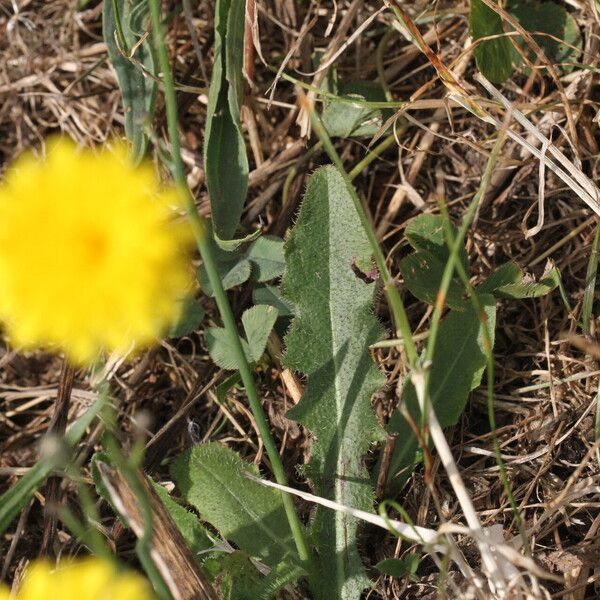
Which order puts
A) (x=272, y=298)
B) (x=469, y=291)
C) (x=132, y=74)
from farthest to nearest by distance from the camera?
(x=132, y=74) → (x=272, y=298) → (x=469, y=291)

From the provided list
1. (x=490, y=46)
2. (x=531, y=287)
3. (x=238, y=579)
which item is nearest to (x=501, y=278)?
(x=531, y=287)

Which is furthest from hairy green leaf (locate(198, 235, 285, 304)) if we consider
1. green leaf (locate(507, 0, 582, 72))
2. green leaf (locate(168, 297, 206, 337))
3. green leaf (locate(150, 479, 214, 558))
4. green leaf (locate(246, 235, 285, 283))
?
green leaf (locate(507, 0, 582, 72))

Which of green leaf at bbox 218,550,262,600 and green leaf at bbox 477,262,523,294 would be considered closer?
green leaf at bbox 218,550,262,600

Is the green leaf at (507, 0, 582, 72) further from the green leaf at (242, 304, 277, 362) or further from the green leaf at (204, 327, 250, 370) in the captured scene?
the green leaf at (204, 327, 250, 370)

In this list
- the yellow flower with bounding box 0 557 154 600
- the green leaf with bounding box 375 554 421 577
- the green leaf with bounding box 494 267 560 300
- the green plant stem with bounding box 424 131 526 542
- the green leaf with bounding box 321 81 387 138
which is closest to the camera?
the yellow flower with bounding box 0 557 154 600

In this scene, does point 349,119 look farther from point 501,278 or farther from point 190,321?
point 190,321

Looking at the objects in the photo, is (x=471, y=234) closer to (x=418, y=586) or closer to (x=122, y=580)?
(x=418, y=586)
